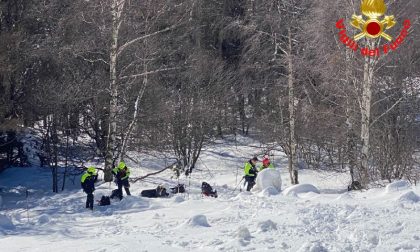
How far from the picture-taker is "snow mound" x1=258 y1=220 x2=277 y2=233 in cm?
930

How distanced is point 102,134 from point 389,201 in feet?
52.6

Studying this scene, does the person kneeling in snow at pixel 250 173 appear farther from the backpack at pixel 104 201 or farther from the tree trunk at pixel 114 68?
the tree trunk at pixel 114 68

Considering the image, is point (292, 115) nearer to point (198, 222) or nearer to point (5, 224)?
point (5, 224)

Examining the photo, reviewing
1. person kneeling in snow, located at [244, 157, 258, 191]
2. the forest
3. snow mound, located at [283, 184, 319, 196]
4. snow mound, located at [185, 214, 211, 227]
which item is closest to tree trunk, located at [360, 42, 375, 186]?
the forest

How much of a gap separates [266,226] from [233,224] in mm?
1106

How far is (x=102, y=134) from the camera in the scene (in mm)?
25109

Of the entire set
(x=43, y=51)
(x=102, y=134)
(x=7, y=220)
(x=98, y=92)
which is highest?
(x=43, y=51)

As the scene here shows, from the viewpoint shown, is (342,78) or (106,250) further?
(342,78)

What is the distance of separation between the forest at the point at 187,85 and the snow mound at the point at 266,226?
9215 mm

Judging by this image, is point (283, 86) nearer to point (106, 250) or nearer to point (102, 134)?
point (102, 134)

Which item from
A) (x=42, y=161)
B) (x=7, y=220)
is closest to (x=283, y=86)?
(x=42, y=161)

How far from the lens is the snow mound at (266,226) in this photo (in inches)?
366

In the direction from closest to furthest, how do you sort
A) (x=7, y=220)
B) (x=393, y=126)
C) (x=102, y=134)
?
(x=7, y=220)
(x=393, y=126)
(x=102, y=134)

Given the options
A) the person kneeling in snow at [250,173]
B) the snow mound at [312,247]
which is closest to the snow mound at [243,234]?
the snow mound at [312,247]
